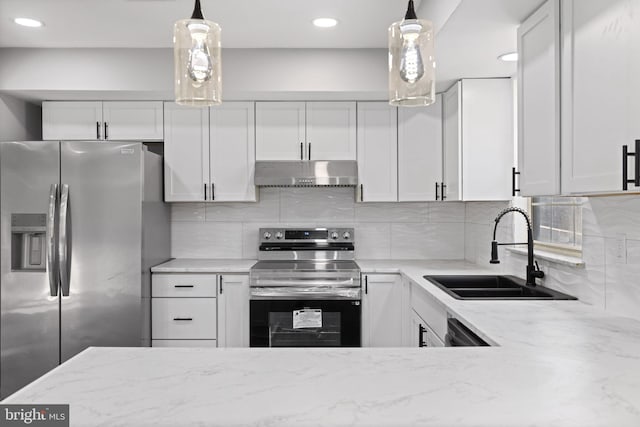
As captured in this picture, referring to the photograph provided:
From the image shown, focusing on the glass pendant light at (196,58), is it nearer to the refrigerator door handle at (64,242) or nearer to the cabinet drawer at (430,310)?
the cabinet drawer at (430,310)

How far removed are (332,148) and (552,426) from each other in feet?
9.33

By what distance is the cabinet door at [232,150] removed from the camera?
3.55m

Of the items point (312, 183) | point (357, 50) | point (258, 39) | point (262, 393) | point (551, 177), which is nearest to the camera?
point (262, 393)

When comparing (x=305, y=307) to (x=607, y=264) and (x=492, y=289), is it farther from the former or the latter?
(x=607, y=264)

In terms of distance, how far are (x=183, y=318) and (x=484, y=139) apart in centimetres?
242

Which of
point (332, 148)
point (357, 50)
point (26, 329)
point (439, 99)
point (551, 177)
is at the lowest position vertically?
point (26, 329)

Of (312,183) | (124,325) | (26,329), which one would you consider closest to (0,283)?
(26,329)

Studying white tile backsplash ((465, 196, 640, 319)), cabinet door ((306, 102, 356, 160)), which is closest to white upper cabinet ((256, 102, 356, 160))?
cabinet door ((306, 102, 356, 160))

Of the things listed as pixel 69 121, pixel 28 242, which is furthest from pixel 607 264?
pixel 69 121

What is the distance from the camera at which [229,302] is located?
10.9 feet

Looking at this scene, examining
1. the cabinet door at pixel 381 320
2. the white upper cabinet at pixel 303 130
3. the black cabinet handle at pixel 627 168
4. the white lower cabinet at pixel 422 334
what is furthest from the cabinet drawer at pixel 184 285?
the black cabinet handle at pixel 627 168

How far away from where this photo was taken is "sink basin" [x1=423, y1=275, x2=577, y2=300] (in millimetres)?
2264

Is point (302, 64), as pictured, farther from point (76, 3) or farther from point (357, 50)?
point (76, 3)

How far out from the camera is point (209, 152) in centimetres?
356
